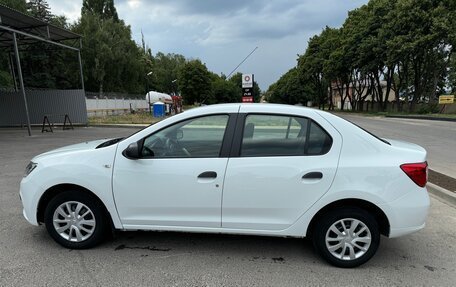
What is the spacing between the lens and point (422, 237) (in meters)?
4.59

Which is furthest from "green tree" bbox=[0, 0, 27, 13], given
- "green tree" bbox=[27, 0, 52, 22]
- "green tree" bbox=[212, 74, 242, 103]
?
"green tree" bbox=[212, 74, 242, 103]

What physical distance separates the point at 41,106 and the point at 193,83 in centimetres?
5705

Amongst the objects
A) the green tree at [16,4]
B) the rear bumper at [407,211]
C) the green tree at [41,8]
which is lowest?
the rear bumper at [407,211]

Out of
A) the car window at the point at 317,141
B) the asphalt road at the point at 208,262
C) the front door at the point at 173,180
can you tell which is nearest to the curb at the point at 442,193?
the asphalt road at the point at 208,262

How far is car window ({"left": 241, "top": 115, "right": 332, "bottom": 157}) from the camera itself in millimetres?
3732

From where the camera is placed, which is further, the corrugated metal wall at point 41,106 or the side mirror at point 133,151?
the corrugated metal wall at point 41,106

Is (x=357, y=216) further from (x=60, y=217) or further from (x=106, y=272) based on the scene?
(x=60, y=217)

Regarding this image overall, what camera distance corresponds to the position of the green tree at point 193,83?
260ft

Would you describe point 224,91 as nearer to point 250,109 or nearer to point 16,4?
point 16,4

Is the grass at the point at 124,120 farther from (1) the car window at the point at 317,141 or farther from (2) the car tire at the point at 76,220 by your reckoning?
(1) the car window at the point at 317,141

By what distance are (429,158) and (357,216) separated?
24.6ft

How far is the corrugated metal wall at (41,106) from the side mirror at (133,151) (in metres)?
21.6

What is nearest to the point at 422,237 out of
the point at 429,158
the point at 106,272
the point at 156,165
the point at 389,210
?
the point at 389,210

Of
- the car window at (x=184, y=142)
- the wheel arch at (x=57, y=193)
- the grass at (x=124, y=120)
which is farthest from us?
the grass at (x=124, y=120)
